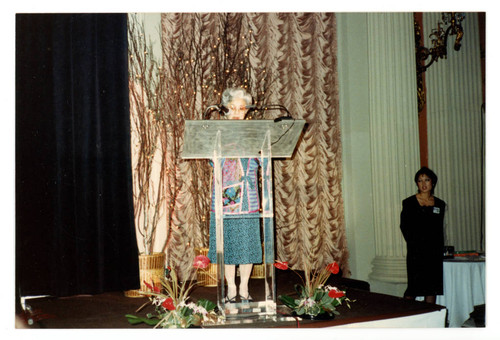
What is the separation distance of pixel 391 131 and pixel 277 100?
141 centimetres

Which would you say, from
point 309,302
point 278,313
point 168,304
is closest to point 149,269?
point 168,304

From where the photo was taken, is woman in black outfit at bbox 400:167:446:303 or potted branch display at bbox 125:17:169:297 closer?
woman in black outfit at bbox 400:167:446:303

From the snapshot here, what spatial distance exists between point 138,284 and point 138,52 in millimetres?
2606

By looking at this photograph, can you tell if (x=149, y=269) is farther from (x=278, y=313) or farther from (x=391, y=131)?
(x=391, y=131)

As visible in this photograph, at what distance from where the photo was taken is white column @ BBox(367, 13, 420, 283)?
5.54 meters

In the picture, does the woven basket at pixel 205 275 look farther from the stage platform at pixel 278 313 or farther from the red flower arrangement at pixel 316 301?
the red flower arrangement at pixel 316 301

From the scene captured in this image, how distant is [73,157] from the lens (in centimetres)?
406

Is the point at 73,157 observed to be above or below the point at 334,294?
above

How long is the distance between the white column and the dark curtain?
283cm

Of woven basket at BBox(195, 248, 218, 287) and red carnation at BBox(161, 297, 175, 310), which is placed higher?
red carnation at BBox(161, 297, 175, 310)

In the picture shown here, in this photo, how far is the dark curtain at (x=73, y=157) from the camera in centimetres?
382

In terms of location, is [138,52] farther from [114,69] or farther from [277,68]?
[277,68]

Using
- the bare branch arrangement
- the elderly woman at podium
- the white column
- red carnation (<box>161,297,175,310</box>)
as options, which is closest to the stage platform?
red carnation (<box>161,297,175,310</box>)

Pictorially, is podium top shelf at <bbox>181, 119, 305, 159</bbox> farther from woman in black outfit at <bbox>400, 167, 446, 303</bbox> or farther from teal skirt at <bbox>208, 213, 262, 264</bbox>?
woman in black outfit at <bbox>400, 167, 446, 303</bbox>
